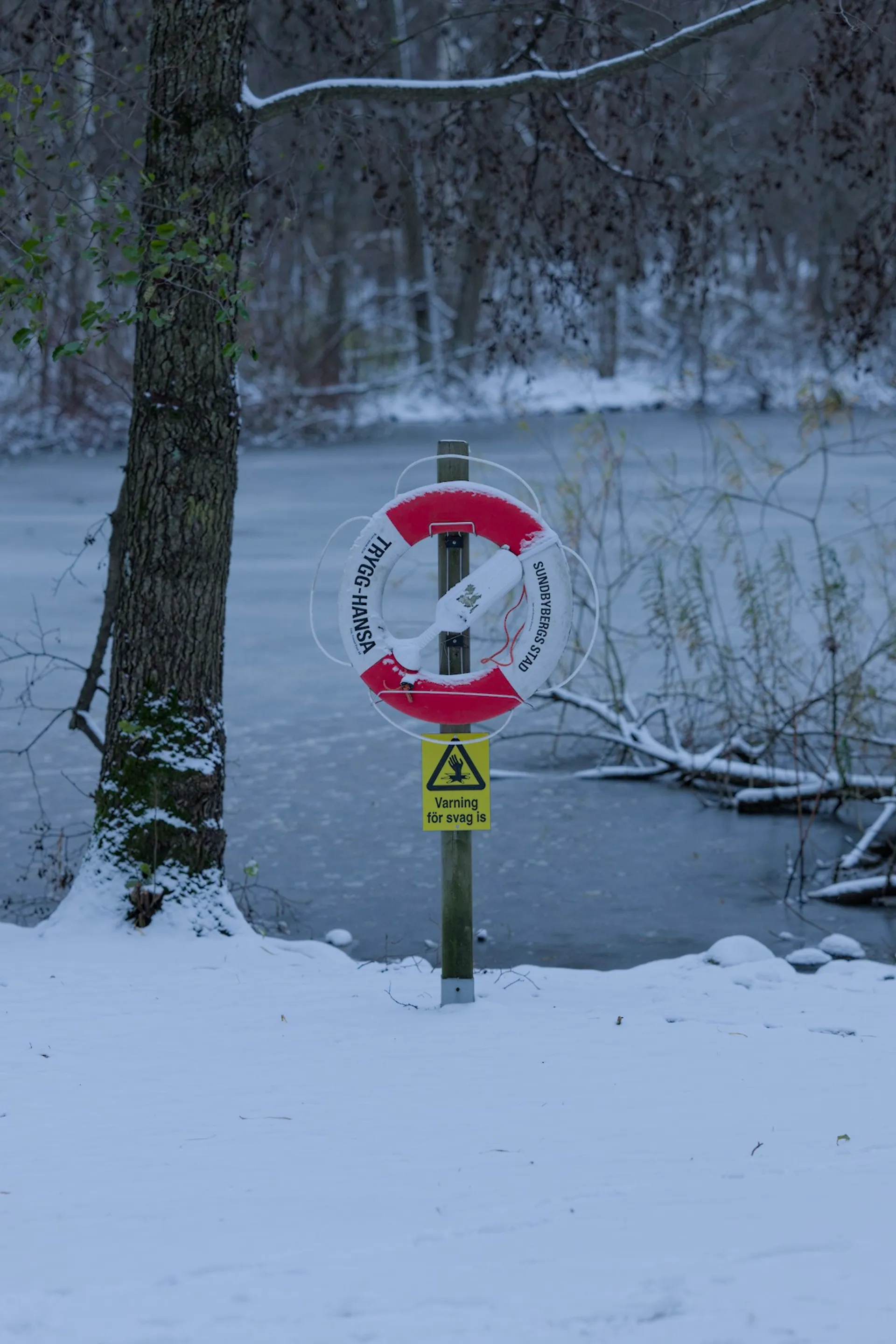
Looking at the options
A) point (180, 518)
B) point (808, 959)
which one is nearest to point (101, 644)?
point (180, 518)

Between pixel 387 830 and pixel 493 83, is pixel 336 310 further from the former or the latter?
pixel 493 83

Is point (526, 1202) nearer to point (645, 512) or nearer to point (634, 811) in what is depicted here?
point (634, 811)

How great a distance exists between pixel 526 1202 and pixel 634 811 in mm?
4095

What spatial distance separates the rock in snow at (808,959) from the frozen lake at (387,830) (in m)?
0.18

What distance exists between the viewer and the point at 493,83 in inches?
165

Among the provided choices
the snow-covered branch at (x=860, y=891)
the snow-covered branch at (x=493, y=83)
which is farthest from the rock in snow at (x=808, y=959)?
the snow-covered branch at (x=493, y=83)

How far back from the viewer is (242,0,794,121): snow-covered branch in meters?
4.10

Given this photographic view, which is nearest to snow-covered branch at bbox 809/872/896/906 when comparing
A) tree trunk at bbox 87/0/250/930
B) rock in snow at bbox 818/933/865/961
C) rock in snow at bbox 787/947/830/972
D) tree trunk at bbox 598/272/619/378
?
rock in snow at bbox 818/933/865/961

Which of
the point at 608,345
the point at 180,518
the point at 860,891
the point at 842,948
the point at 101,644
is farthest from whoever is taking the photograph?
the point at 608,345

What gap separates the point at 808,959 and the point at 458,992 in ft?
5.05

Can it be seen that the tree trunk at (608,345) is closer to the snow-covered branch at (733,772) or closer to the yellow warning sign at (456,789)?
the snow-covered branch at (733,772)

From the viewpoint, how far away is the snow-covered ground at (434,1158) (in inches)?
80.7

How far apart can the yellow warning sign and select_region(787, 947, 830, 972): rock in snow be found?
1.62 m

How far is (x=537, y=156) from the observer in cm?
491
